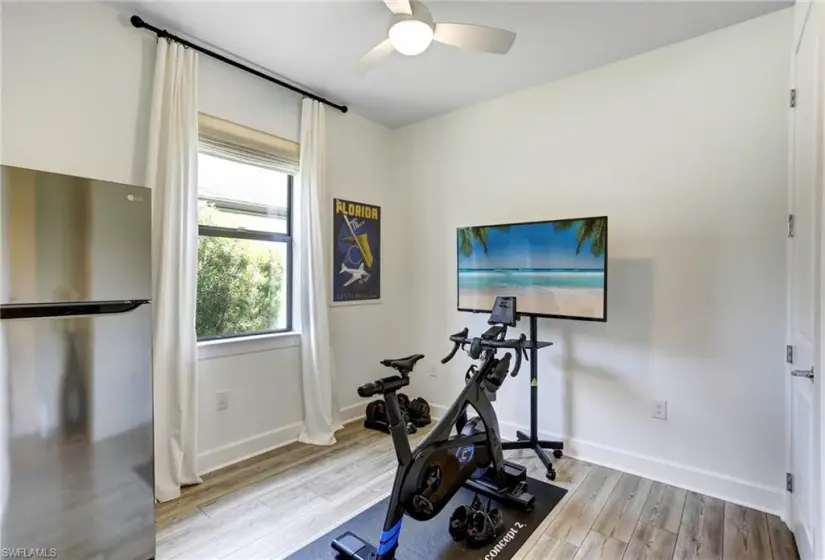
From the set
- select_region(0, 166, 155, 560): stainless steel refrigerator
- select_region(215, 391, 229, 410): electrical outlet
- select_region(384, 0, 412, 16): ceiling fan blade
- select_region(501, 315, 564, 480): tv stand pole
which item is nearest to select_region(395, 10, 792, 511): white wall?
select_region(501, 315, 564, 480): tv stand pole

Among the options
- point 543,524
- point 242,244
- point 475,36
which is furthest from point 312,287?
point 543,524

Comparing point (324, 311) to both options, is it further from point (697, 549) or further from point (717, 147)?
point (717, 147)

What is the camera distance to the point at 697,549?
194 cm

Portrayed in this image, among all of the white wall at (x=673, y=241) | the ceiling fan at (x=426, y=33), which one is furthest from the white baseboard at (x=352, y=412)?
the ceiling fan at (x=426, y=33)

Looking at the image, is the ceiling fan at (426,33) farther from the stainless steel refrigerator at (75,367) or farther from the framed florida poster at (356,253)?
the framed florida poster at (356,253)

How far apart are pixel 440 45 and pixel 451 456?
2.52 m

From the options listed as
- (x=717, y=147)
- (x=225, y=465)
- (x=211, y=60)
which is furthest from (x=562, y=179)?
(x=225, y=465)

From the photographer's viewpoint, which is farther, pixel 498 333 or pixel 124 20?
pixel 498 333

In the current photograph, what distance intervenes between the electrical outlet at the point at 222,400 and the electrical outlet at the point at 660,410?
2.96 meters

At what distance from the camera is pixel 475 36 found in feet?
6.63

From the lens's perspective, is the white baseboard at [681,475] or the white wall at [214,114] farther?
the white baseboard at [681,475]

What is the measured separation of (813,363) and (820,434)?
29 centimetres

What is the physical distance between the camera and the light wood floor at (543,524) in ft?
6.37

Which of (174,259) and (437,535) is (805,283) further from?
(174,259)
